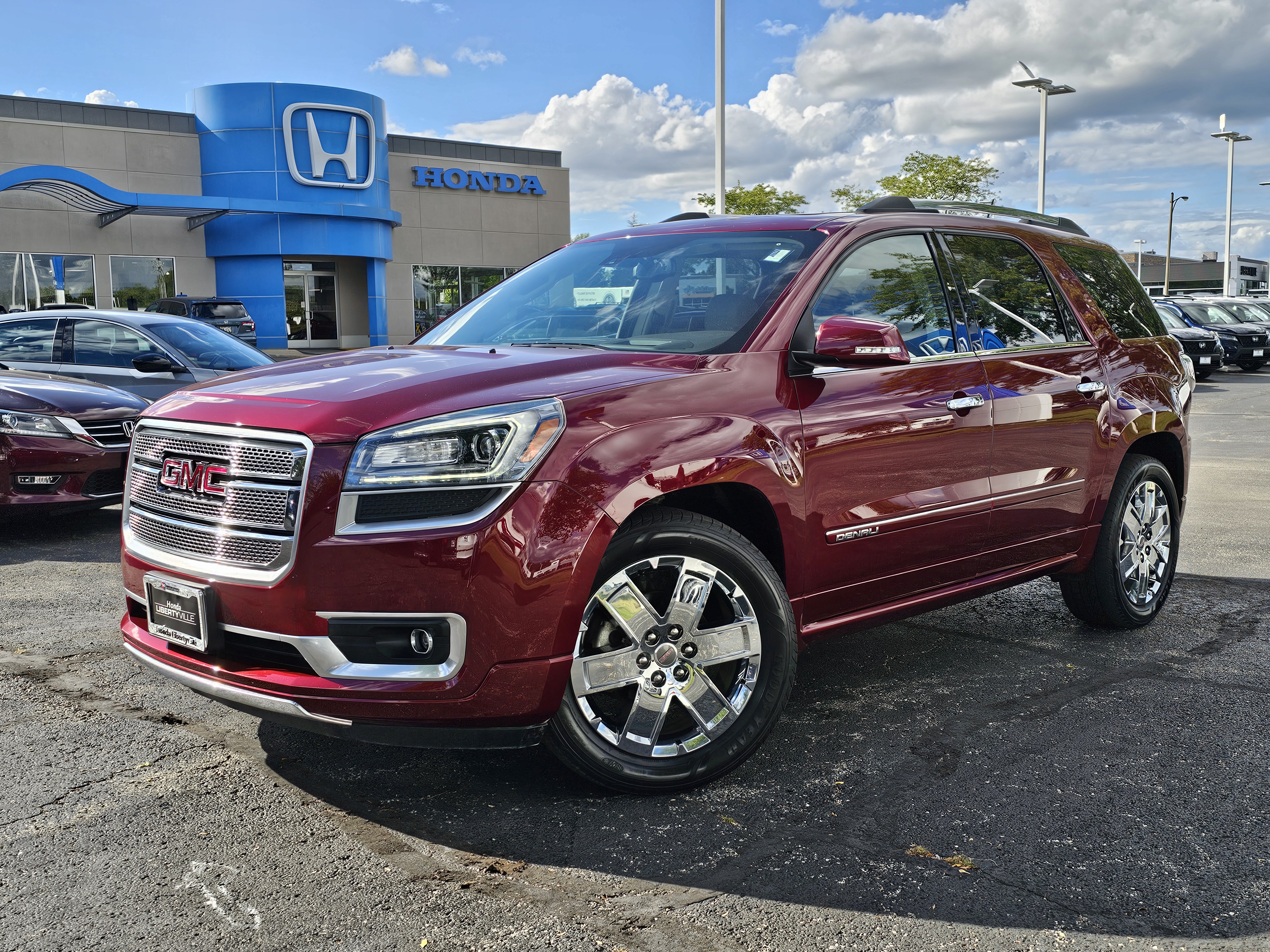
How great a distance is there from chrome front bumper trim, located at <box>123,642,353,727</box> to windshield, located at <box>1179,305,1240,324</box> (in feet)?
98.0

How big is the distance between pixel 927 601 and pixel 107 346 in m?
8.07

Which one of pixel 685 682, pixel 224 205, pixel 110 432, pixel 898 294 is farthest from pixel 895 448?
pixel 224 205

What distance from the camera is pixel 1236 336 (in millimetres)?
29266

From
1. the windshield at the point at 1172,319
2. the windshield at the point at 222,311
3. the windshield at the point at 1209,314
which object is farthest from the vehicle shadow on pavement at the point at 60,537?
the windshield at the point at 1209,314

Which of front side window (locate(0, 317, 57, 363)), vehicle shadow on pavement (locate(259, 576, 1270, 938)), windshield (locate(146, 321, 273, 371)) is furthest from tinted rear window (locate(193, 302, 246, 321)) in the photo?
vehicle shadow on pavement (locate(259, 576, 1270, 938))

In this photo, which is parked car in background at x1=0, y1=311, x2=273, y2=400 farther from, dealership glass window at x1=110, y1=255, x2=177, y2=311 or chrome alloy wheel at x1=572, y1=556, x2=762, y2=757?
dealership glass window at x1=110, y1=255, x2=177, y2=311

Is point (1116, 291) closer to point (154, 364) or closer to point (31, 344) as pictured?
point (154, 364)

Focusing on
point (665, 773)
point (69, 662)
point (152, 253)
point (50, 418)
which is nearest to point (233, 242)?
point (152, 253)

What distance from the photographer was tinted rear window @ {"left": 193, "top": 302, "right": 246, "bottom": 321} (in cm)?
2453

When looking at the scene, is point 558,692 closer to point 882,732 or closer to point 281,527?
point 281,527

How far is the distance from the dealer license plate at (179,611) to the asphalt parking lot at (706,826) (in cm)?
50

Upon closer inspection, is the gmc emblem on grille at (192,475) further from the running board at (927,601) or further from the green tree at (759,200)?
the green tree at (759,200)

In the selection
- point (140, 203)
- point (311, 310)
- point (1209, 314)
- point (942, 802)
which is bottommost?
point (942, 802)

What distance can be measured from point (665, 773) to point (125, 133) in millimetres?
34201
